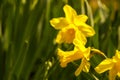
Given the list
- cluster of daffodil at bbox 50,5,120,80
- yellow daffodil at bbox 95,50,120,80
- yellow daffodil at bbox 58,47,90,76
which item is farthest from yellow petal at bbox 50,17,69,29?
yellow daffodil at bbox 95,50,120,80

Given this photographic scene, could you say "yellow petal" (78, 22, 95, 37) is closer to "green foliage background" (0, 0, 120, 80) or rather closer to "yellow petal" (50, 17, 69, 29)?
"yellow petal" (50, 17, 69, 29)

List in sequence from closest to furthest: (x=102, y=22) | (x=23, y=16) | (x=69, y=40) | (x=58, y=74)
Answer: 1. (x=69, y=40)
2. (x=58, y=74)
3. (x=23, y=16)
4. (x=102, y=22)

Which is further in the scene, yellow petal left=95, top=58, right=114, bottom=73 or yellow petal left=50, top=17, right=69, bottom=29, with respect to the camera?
yellow petal left=50, top=17, right=69, bottom=29

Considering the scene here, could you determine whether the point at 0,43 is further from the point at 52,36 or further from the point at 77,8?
the point at 77,8

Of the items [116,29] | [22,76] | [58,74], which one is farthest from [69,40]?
[116,29]

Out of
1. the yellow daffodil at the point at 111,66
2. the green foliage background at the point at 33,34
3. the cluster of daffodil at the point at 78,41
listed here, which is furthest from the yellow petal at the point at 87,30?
the green foliage background at the point at 33,34

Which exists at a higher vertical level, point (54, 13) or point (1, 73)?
point (54, 13)

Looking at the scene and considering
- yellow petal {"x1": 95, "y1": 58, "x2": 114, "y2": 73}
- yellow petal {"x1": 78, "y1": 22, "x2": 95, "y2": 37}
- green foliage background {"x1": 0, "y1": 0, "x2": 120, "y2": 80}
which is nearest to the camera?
yellow petal {"x1": 95, "y1": 58, "x2": 114, "y2": 73}

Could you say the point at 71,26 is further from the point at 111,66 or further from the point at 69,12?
the point at 111,66

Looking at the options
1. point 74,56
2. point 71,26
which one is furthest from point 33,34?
point 74,56
